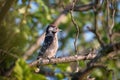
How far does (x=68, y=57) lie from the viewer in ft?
16.1

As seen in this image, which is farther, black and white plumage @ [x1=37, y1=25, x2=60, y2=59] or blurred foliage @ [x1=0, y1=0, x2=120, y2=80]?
black and white plumage @ [x1=37, y1=25, x2=60, y2=59]

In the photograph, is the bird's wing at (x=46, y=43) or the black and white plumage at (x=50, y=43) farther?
the bird's wing at (x=46, y=43)

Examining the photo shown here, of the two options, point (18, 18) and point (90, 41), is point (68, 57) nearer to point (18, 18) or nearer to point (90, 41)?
point (18, 18)

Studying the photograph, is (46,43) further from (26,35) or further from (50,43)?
(26,35)

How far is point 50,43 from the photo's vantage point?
7.03m

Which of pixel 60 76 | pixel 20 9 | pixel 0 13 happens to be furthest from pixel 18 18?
pixel 60 76

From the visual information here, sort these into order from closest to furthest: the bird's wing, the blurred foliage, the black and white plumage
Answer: the blurred foliage
the black and white plumage
the bird's wing

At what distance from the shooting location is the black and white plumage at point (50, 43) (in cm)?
660

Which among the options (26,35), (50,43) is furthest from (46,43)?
(26,35)

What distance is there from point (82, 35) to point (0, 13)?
6.87m

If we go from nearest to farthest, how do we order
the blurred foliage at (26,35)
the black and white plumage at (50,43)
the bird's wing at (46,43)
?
the blurred foliage at (26,35)
the black and white plumage at (50,43)
the bird's wing at (46,43)

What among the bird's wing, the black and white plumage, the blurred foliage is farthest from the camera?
the bird's wing

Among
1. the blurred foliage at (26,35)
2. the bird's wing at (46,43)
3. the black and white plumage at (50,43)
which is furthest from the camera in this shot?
the bird's wing at (46,43)

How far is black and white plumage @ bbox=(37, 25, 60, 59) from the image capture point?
21.7 feet
